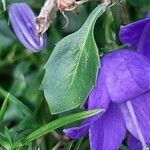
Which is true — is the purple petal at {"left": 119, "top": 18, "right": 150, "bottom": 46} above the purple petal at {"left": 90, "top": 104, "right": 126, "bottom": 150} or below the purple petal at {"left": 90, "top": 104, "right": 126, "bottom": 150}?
above

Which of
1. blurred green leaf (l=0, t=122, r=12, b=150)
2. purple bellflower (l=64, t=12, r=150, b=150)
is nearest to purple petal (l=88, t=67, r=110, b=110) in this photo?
purple bellflower (l=64, t=12, r=150, b=150)

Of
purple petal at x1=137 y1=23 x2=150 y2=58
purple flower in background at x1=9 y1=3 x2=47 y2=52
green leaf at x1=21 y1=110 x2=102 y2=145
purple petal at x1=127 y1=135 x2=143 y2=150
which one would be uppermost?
purple flower in background at x1=9 y1=3 x2=47 y2=52

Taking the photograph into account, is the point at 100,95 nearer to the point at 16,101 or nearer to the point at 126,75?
the point at 126,75

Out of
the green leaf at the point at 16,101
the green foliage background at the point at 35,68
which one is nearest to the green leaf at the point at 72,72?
the green foliage background at the point at 35,68

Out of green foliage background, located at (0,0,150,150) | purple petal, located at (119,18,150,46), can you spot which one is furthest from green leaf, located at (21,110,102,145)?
purple petal, located at (119,18,150,46)

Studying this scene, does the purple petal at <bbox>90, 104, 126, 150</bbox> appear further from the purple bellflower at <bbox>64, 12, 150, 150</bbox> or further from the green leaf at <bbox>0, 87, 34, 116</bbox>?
the green leaf at <bbox>0, 87, 34, 116</bbox>

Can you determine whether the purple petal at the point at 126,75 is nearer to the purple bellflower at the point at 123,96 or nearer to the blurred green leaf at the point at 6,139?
the purple bellflower at the point at 123,96

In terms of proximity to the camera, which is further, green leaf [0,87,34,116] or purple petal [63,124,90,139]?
green leaf [0,87,34,116]
